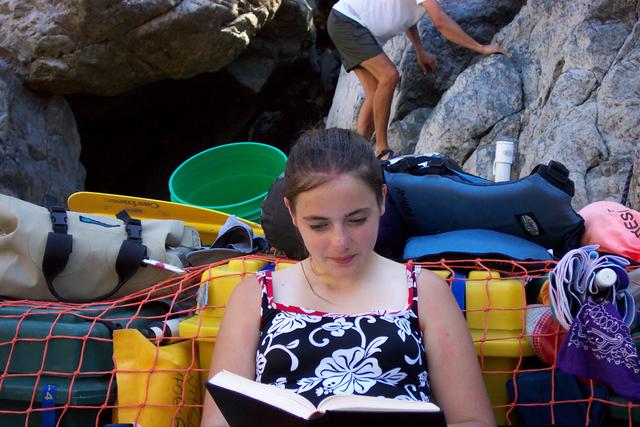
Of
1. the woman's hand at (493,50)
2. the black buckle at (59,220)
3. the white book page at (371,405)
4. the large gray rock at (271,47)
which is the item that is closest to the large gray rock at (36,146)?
the large gray rock at (271,47)

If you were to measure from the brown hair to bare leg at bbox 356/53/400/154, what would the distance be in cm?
331

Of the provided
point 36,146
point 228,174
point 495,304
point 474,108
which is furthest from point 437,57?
point 495,304

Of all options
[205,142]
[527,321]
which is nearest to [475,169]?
[527,321]

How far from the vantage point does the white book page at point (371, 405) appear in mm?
1265

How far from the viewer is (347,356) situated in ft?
5.49

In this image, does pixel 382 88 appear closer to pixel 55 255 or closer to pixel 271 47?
pixel 55 255

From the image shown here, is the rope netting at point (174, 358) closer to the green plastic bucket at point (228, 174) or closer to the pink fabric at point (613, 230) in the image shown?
the pink fabric at point (613, 230)

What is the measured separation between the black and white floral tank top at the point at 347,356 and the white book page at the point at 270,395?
0.26m

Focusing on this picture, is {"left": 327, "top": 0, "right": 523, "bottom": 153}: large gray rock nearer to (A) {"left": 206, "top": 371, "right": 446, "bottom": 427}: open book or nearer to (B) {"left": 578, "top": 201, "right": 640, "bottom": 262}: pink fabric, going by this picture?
(B) {"left": 578, "top": 201, "right": 640, "bottom": 262}: pink fabric

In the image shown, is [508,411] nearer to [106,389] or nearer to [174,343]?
[174,343]

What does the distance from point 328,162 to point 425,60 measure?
391 centimetres

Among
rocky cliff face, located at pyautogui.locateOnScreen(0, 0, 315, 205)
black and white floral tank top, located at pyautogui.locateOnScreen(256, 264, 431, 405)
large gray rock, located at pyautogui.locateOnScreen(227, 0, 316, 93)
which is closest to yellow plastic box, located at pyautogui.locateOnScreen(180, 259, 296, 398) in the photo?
black and white floral tank top, located at pyautogui.locateOnScreen(256, 264, 431, 405)

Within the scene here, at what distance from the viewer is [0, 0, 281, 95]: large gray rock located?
5969mm

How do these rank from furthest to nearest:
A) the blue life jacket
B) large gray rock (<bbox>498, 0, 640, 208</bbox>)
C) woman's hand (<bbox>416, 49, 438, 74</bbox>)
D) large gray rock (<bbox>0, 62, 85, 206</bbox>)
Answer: large gray rock (<bbox>0, 62, 85, 206</bbox>), woman's hand (<bbox>416, 49, 438, 74</bbox>), large gray rock (<bbox>498, 0, 640, 208</bbox>), the blue life jacket
